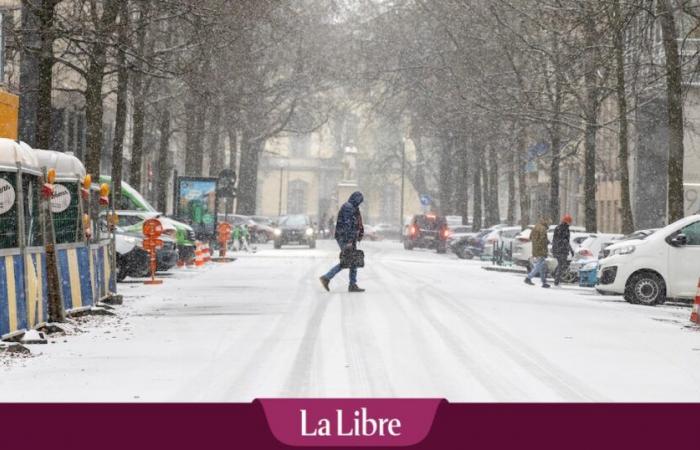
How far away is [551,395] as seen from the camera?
11.8 meters

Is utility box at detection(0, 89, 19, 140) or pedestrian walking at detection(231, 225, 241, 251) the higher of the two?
utility box at detection(0, 89, 19, 140)

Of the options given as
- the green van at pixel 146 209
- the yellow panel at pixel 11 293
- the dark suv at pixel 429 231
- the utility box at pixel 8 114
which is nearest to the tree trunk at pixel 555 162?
the green van at pixel 146 209

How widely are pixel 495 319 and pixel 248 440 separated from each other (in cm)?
1265

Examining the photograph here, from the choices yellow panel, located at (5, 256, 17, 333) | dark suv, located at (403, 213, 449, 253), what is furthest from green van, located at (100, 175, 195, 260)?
dark suv, located at (403, 213, 449, 253)

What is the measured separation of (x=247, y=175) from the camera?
73.7m

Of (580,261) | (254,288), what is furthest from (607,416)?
(580,261)

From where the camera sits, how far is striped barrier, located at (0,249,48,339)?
15727 millimetres

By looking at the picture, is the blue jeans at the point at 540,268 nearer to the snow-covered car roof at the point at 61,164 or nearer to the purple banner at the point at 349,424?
the snow-covered car roof at the point at 61,164

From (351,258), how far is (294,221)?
4020cm

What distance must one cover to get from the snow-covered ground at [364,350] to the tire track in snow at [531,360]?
23 mm

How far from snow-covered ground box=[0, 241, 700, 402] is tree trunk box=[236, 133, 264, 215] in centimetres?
4576

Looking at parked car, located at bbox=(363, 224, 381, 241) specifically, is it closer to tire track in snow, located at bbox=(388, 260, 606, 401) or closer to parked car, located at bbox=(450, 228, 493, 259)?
parked car, located at bbox=(450, 228, 493, 259)

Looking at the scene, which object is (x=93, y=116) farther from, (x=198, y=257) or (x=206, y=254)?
(x=206, y=254)

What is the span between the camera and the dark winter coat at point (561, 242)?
111ft
